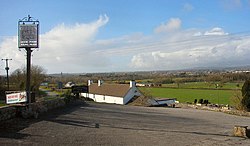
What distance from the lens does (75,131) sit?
1316 centimetres

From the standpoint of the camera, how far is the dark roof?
5337 cm

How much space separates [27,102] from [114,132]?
221 inches

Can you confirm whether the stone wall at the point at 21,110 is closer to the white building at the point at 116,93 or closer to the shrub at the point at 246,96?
the shrub at the point at 246,96

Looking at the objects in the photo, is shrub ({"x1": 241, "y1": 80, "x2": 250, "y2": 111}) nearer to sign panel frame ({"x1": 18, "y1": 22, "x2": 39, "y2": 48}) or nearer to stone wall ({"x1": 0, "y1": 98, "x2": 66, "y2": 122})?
stone wall ({"x1": 0, "y1": 98, "x2": 66, "y2": 122})

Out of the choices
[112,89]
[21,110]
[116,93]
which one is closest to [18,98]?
[21,110]

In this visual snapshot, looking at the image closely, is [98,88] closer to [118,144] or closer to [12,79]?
[12,79]

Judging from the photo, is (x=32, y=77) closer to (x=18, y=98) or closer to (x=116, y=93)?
(x=116, y=93)

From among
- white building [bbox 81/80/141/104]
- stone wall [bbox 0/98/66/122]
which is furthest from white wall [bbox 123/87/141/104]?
stone wall [bbox 0/98/66/122]

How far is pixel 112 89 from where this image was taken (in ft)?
188

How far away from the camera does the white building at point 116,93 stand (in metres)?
52.2

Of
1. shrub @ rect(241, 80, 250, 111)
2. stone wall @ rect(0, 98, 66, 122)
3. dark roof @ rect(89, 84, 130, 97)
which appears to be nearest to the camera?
stone wall @ rect(0, 98, 66, 122)

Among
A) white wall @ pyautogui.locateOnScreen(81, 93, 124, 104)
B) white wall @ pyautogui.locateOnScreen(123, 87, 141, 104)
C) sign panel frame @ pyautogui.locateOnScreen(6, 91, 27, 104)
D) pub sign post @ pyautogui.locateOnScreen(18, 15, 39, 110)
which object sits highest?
pub sign post @ pyautogui.locateOnScreen(18, 15, 39, 110)

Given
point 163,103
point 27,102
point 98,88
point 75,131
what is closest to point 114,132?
point 75,131

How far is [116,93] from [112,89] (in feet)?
10.7
